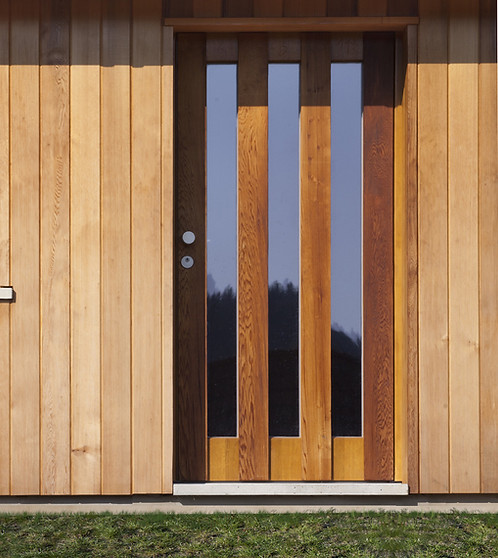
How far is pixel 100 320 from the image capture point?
Answer: 259 cm

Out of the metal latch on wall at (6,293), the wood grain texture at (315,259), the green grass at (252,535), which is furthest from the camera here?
the wood grain texture at (315,259)

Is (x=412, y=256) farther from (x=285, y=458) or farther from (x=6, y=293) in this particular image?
(x=6, y=293)

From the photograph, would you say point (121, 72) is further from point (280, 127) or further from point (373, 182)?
point (373, 182)

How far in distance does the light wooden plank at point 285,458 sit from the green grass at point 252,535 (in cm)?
20

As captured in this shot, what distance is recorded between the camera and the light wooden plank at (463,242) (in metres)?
2.57

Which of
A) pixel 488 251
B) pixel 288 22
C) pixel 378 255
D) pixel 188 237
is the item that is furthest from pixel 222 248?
pixel 488 251

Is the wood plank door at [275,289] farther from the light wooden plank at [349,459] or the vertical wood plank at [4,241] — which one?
the vertical wood plank at [4,241]

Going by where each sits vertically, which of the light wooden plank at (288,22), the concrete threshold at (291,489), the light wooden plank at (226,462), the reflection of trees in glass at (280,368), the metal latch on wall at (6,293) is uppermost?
the light wooden plank at (288,22)

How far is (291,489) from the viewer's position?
8.46 feet

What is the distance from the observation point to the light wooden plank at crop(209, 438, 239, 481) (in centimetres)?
270

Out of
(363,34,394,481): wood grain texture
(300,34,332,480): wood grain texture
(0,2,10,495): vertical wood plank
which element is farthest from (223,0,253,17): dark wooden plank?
(0,2,10,495): vertical wood plank

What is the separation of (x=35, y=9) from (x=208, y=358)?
1.72 metres

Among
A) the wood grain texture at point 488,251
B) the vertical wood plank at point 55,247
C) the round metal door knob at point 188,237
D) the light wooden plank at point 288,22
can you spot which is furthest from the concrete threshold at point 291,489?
the light wooden plank at point 288,22

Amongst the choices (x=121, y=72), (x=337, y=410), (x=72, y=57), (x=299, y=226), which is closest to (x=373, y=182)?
(x=299, y=226)
